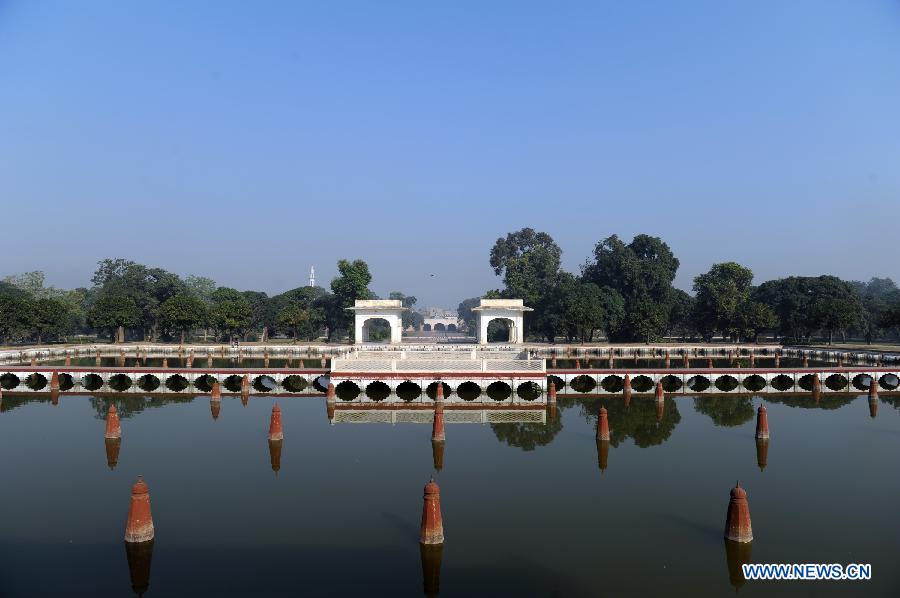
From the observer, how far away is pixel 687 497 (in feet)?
59.0

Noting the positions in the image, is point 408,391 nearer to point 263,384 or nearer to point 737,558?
point 263,384

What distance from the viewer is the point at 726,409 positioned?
3294 centimetres

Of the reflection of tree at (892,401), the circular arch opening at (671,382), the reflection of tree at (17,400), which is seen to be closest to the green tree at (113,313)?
the reflection of tree at (17,400)

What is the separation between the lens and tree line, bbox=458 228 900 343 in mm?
70500

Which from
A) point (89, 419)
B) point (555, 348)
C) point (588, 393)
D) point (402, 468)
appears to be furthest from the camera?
point (555, 348)

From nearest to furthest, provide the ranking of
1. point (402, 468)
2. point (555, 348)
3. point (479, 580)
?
point (479, 580), point (402, 468), point (555, 348)

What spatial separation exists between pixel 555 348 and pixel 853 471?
40744 mm

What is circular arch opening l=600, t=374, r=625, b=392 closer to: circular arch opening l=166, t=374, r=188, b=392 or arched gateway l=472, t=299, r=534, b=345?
arched gateway l=472, t=299, r=534, b=345

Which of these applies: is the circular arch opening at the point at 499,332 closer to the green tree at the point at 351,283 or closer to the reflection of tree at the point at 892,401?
the green tree at the point at 351,283

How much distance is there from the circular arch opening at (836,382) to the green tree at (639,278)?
1118 inches

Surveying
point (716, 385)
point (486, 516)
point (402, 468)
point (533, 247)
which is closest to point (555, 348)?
point (716, 385)

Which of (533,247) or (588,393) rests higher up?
(533,247)

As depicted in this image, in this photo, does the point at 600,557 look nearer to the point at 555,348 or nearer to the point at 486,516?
the point at 486,516

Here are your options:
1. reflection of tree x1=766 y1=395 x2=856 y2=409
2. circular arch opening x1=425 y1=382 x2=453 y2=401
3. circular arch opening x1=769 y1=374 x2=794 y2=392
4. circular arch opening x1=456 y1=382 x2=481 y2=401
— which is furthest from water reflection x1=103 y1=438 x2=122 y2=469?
circular arch opening x1=769 y1=374 x2=794 y2=392
